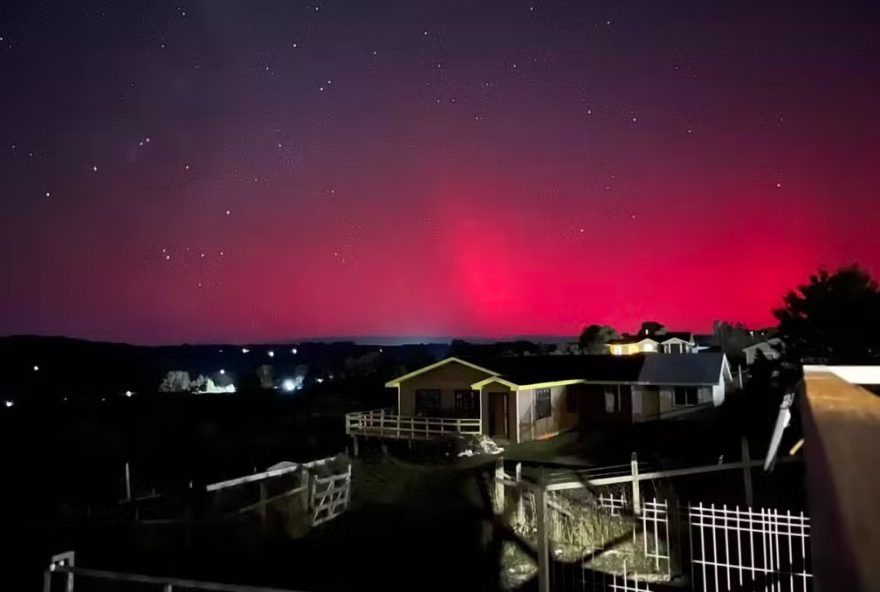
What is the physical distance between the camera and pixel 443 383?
34781 millimetres

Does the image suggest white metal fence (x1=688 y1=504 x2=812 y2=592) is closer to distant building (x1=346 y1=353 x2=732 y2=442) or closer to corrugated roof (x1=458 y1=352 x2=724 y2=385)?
distant building (x1=346 y1=353 x2=732 y2=442)

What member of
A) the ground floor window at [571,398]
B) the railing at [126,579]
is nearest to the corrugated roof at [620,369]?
the ground floor window at [571,398]

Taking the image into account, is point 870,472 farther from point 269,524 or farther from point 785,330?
point 785,330

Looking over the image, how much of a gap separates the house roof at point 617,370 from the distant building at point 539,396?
1.9 inches

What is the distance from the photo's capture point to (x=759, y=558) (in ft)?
37.8

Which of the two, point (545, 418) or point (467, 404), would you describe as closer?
point (545, 418)

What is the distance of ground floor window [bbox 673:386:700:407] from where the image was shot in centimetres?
3297

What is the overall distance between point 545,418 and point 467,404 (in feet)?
12.1

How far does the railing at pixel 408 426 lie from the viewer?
31783mm

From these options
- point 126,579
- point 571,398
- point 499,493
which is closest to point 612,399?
point 571,398

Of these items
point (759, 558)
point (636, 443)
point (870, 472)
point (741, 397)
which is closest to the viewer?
point (870, 472)

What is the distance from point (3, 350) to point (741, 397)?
12824 cm

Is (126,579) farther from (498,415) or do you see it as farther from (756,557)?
(498,415)

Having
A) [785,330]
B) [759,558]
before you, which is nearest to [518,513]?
[759,558]
